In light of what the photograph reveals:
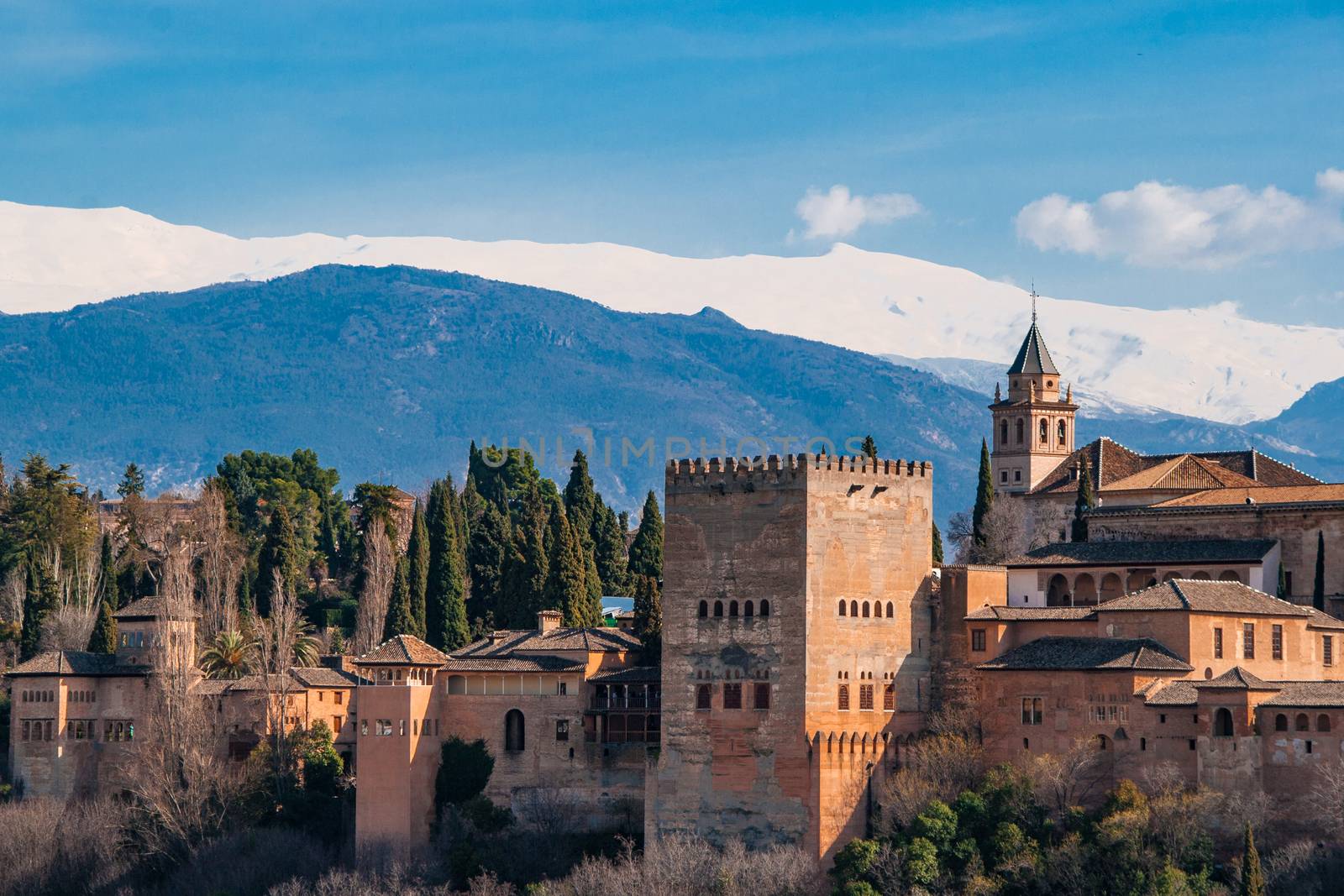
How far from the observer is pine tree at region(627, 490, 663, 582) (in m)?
88.6

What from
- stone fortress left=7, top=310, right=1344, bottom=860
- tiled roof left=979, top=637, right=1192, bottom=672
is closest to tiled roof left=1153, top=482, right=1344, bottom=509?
stone fortress left=7, top=310, right=1344, bottom=860

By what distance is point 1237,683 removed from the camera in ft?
193

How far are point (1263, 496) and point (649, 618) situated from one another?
18.9 meters

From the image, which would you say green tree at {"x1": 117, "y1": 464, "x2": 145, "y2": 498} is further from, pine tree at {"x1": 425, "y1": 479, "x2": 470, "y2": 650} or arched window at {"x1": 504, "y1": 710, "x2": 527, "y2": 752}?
arched window at {"x1": 504, "y1": 710, "x2": 527, "y2": 752}

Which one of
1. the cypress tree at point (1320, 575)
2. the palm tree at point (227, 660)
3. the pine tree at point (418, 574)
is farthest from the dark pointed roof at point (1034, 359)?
the palm tree at point (227, 660)

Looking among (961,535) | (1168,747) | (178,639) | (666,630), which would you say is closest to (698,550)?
(666,630)

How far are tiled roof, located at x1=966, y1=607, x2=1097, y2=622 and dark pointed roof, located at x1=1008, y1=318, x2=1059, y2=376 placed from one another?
25.3 metres

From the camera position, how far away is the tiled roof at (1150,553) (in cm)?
6988

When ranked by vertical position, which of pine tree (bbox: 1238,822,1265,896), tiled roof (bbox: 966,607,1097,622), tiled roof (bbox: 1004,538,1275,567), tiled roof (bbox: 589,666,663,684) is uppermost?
tiled roof (bbox: 1004,538,1275,567)

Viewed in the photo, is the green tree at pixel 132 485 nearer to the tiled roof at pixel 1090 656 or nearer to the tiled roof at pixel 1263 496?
the tiled roof at pixel 1263 496

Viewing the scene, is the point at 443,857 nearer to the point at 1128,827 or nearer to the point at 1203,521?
the point at 1128,827

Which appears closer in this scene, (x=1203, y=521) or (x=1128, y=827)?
(x=1128, y=827)

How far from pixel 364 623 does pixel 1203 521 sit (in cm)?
3057

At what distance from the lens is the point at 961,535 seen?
300 feet
